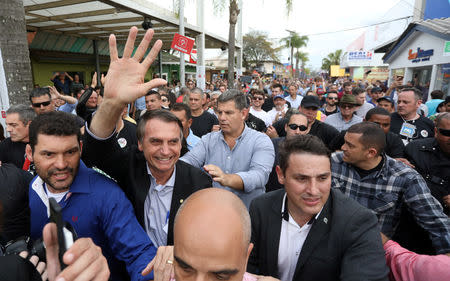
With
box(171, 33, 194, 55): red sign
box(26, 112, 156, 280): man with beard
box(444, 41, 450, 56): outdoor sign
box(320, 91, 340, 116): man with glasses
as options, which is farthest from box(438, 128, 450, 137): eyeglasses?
box(444, 41, 450, 56): outdoor sign

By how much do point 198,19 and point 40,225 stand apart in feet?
46.3

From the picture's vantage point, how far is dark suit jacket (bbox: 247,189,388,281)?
1616 millimetres

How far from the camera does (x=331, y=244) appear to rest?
5.72 feet

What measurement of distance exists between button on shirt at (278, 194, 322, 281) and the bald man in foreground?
824 millimetres

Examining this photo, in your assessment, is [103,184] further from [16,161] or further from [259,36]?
[259,36]

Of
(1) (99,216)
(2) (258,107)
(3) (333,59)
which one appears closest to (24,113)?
(1) (99,216)

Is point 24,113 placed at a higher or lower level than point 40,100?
lower

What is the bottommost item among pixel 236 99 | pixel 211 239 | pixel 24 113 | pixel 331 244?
pixel 331 244

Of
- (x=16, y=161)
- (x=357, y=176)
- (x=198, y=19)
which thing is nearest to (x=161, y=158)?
(x=357, y=176)

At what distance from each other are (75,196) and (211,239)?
120cm

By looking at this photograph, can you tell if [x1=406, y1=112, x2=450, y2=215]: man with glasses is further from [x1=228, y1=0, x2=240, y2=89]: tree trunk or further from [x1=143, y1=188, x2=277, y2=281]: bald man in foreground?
[x1=228, y1=0, x2=240, y2=89]: tree trunk

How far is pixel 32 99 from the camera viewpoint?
4645 mm

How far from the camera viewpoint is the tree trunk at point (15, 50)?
424cm

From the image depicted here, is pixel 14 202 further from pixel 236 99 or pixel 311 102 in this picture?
pixel 311 102
